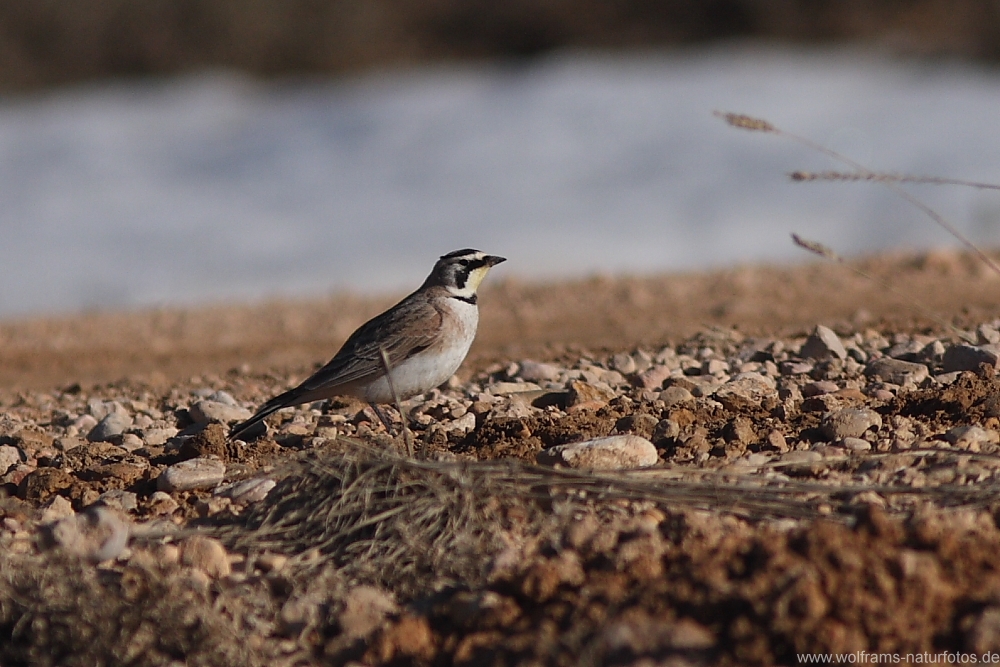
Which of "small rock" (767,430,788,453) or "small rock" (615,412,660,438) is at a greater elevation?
"small rock" (615,412,660,438)

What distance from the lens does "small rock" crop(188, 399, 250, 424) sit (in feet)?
17.9

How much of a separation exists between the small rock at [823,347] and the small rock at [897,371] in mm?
235

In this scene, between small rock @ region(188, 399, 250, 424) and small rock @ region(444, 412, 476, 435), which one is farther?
small rock @ region(188, 399, 250, 424)

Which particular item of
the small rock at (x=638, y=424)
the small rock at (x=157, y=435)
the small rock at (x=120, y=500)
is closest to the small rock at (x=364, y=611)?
the small rock at (x=120, y=500)

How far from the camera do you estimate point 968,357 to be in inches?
195

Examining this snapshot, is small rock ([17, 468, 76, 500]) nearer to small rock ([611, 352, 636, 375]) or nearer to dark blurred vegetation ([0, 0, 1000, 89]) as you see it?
small rock ([611, 352, 636, 375])

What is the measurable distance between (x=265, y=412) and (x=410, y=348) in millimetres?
797

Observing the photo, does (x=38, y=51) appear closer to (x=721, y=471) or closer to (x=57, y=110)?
(x=57, y=110)

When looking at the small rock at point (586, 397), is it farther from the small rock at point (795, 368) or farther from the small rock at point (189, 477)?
the small rock at point (189, 477)

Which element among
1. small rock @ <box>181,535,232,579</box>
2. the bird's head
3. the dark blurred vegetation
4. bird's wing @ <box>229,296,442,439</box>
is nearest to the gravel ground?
small rock @ <box>181,535,232,579</box>

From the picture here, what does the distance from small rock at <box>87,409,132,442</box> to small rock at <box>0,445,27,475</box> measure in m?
0.34

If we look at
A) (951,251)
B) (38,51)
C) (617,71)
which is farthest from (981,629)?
(38,51)

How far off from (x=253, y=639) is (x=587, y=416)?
70.5 inches

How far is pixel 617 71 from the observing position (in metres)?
19.4
